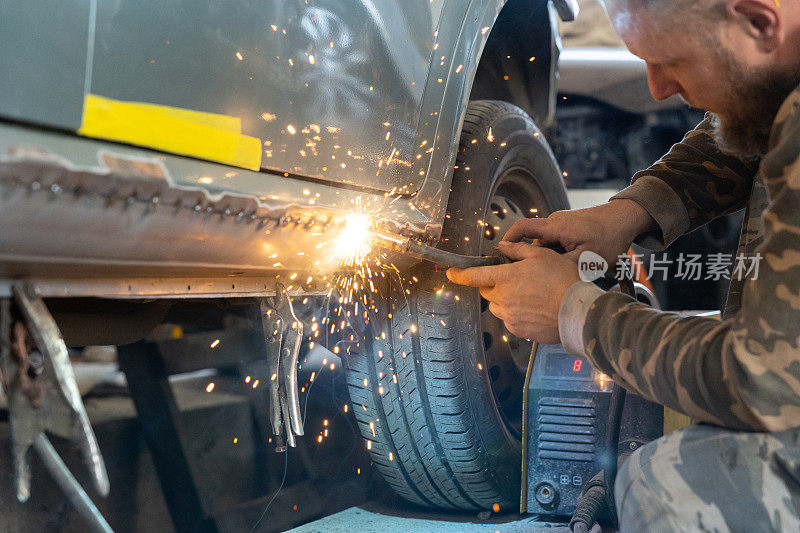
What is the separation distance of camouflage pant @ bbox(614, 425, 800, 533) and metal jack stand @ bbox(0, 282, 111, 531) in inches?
31.0

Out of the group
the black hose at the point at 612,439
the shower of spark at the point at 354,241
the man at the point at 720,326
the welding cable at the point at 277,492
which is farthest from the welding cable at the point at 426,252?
the welding cable at the point at 277,492

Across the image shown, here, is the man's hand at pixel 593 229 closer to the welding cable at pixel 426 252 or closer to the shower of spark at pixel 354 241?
the welding cable at pixel 426 252

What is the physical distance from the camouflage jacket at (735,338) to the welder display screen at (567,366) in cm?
70

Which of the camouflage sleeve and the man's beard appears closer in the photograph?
the man's beard

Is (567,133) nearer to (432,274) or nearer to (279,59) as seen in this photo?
(432,274)

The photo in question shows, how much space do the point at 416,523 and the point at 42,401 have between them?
1.21 meters

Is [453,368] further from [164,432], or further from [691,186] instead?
[164,432]

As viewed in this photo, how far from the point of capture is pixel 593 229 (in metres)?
1.47

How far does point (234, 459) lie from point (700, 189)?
4.88ft

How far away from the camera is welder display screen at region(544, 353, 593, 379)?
183 centimetres

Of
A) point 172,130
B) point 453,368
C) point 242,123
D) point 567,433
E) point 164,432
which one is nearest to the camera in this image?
point 172,130

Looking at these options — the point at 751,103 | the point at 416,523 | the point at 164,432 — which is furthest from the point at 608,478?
the point at 164,432

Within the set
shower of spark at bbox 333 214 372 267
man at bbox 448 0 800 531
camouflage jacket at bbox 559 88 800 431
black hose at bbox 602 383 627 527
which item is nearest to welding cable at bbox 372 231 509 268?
shower of spark at bbox 333 214 372 267

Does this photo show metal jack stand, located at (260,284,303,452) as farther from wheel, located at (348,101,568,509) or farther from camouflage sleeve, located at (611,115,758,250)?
camouflage sleeve, located at (611,115,758,250)
